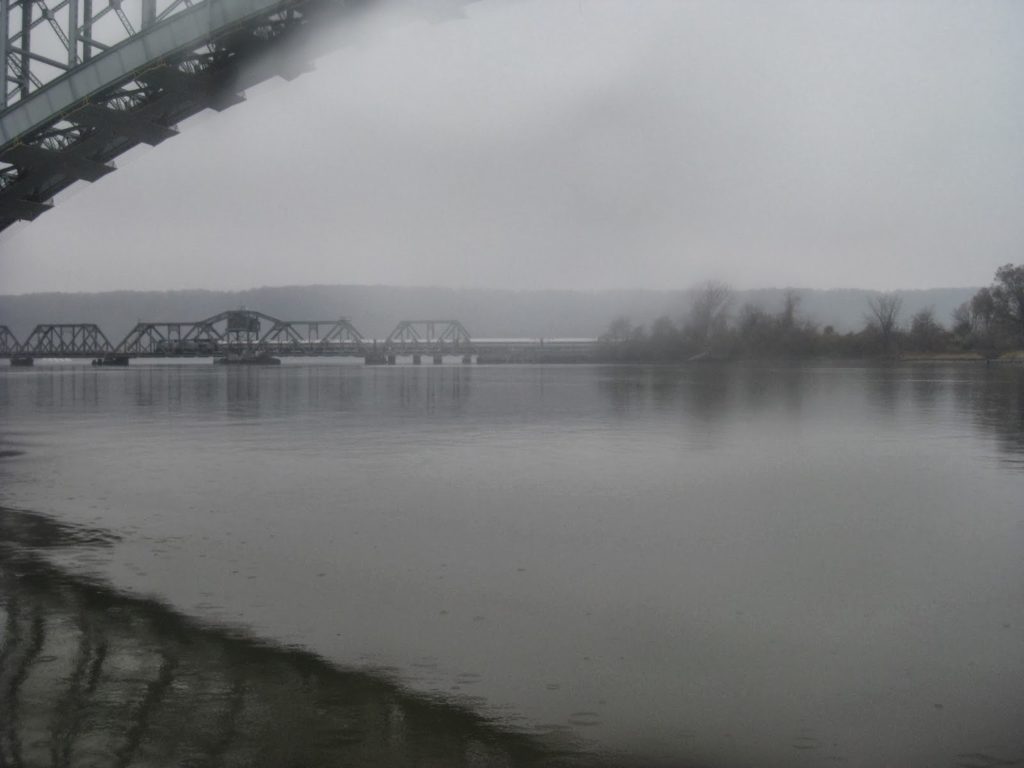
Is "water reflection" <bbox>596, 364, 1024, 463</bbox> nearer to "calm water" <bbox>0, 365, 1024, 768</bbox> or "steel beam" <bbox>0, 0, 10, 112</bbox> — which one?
"calm water" <bbox>0, 365, 1024, 768</bbox>

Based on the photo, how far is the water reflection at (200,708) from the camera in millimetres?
3170

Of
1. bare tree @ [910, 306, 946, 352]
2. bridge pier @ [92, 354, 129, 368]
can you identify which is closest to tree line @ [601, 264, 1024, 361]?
bare tree @ [910, 306, 946, 352]

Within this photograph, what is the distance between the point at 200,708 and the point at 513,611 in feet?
6.13

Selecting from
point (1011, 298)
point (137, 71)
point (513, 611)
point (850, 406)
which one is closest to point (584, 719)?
point (513, 611)

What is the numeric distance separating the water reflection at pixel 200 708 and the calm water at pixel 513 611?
16 mm

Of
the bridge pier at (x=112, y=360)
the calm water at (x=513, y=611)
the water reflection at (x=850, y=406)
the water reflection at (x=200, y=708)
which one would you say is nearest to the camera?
the water reflection at (x=200, y=708)

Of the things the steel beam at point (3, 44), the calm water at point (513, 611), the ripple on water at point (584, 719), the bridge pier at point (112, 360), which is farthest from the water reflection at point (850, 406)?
the bridge pier at point (112, 360)

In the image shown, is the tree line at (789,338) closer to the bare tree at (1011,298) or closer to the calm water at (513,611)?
the bare tree at (1011,298)

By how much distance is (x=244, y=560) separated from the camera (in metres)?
6.13

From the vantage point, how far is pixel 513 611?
4945 mm

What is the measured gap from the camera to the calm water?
133 inches

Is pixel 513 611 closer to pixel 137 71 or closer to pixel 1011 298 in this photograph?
pixel 137 71

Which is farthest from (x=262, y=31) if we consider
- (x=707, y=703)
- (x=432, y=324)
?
(x=432, y=324)

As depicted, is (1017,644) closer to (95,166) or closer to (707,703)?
(707,703)
